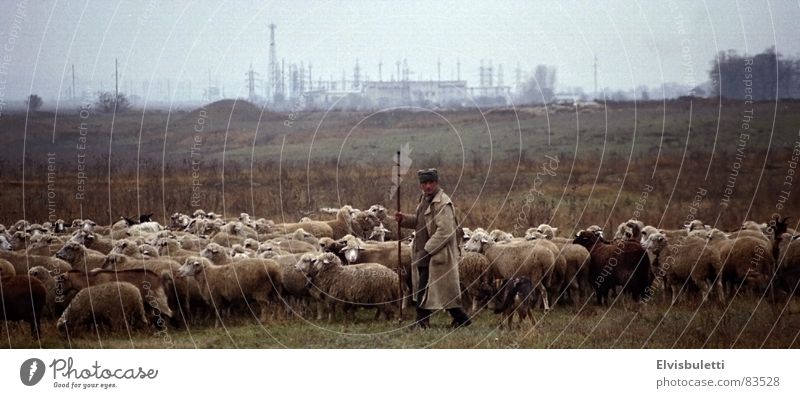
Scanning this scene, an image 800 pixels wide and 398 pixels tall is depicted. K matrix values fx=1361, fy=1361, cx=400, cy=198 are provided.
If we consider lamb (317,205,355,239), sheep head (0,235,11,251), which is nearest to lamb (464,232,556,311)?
lamb (317,205,355,239)

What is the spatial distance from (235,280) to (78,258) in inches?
95.7

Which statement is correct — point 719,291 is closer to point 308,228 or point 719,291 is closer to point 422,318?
point 422,318

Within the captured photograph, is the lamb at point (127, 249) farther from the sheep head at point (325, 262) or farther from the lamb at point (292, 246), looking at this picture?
the sheep head at point (325, 262)

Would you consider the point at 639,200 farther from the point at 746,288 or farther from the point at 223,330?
the point at 223,330

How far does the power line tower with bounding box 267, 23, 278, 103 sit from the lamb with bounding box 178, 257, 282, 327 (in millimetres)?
3895

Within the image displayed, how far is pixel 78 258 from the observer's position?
18938mm

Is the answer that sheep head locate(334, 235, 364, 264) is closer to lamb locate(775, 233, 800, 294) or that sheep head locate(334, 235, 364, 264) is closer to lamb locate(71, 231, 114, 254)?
lamb locate(71, 231, 114, 254)

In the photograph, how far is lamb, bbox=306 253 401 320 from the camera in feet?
58.7

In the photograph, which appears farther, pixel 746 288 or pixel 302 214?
pixel 302 214

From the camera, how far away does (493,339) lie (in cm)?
1716

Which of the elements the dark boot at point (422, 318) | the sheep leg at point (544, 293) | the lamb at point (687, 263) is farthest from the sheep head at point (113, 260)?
the lamb at point (687, 263)
